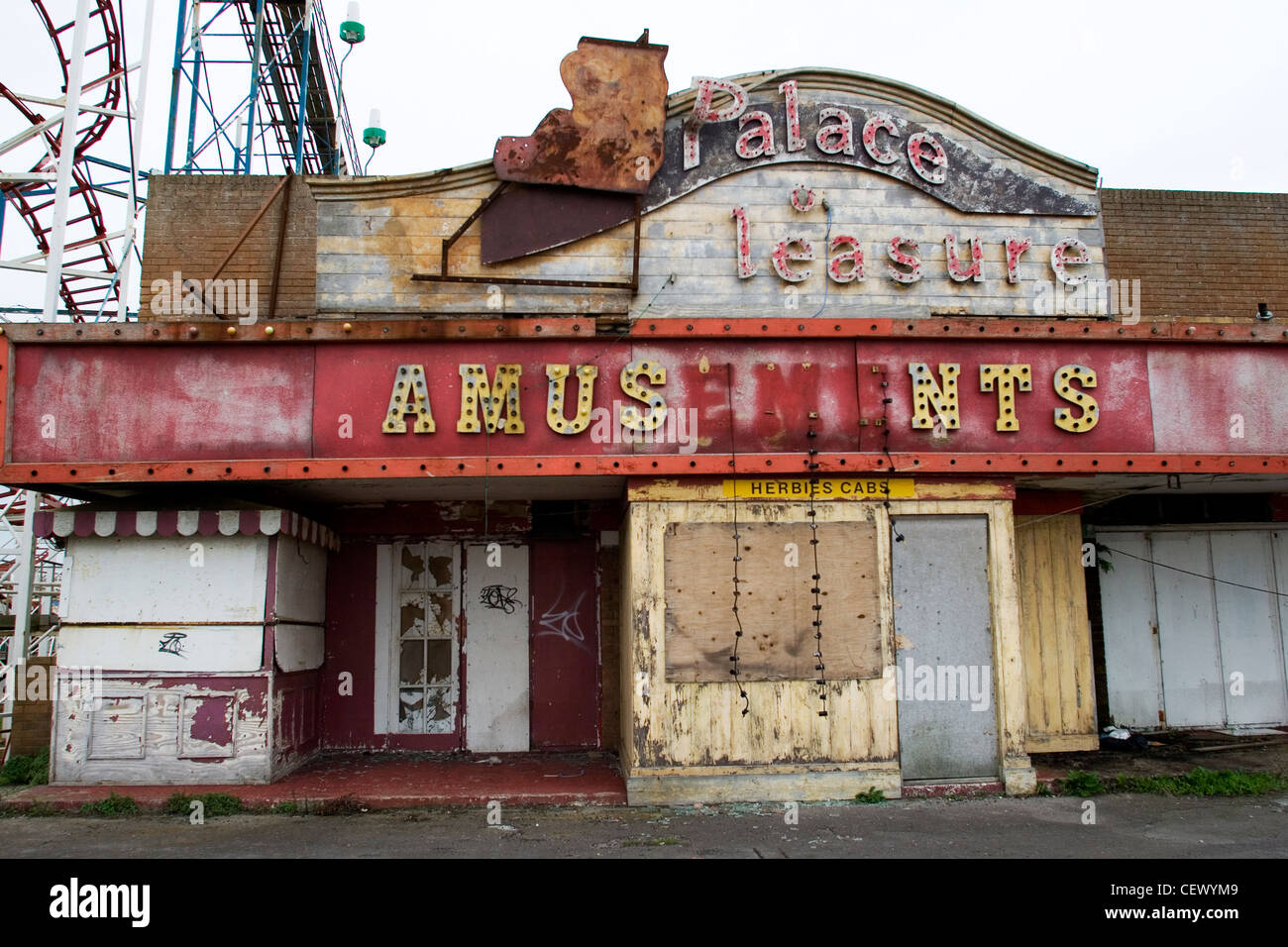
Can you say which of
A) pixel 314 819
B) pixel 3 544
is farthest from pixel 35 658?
pixel 3 544

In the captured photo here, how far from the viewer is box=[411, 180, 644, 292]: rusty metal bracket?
33.7ft

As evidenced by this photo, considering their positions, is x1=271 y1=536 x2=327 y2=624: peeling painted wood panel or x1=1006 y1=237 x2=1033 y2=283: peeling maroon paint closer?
x1=271 y1=536 x2=327 y2=624: peeling painted wood panel

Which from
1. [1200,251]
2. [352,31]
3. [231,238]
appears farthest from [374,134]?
[1200,251]

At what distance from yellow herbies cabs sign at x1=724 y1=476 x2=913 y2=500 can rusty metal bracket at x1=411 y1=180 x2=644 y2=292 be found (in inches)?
99.9

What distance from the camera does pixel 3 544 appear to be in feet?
58.6

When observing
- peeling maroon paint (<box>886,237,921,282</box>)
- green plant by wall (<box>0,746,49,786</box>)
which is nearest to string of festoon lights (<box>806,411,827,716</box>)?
peeling maroon paint (<box>886,237,921,282</box>)

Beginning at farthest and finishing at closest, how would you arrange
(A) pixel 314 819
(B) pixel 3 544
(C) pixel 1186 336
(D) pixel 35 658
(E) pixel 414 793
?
(B) pixel 3 544 < (D) pixel 35 658 < (C) pixel 1186 336 < (E) pixel 414 793 < (A) pixel 314 819

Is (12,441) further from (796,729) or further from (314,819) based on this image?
(796,729)

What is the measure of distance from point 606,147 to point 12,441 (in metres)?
6.67

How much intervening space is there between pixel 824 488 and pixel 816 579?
3.03 ft

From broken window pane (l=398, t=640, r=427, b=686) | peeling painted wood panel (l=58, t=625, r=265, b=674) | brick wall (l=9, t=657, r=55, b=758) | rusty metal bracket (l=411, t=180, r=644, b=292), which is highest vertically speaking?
rusty metal bracket (l=411, t=180, r=644, b=292)

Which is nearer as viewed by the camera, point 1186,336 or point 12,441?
point 12,441

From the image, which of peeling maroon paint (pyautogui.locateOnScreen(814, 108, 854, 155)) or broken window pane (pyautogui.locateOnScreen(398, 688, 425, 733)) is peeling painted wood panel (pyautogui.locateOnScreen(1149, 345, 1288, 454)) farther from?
broken window pane (pyautogui.locateOnScreen(398, 688, 425, 733))

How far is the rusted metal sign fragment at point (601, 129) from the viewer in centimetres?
1020
